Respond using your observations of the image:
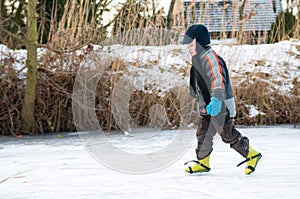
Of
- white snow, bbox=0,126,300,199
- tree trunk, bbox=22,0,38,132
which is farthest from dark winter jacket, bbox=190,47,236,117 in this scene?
tree trunk, bbox=22,0,38,132

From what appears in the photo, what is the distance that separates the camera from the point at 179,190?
2.36 metres

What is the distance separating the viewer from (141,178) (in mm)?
2742

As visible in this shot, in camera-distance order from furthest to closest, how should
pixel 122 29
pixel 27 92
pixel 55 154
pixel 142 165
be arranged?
pixel 122 29
pixel 27 92
pixel 55 154
pixel 142 165

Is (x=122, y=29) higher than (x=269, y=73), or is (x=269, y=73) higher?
(x=122, y=29)

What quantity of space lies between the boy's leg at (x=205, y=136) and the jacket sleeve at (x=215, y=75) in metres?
0.21

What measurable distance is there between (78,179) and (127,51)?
124 inches

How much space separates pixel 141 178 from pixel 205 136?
1.42 feet

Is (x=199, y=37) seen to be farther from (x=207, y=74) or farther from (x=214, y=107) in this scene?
(x=214, y=107)

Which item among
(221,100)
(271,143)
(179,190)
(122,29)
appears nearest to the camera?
(179,190)

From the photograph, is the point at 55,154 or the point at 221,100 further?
the point at 55,154

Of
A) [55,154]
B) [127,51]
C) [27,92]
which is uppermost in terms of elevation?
[127,51]

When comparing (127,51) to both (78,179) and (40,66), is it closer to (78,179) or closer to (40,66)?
(40,66)

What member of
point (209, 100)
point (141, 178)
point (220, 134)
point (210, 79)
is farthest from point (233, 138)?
point (141, 178)

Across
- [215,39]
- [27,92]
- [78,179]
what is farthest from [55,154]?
[215,39]
